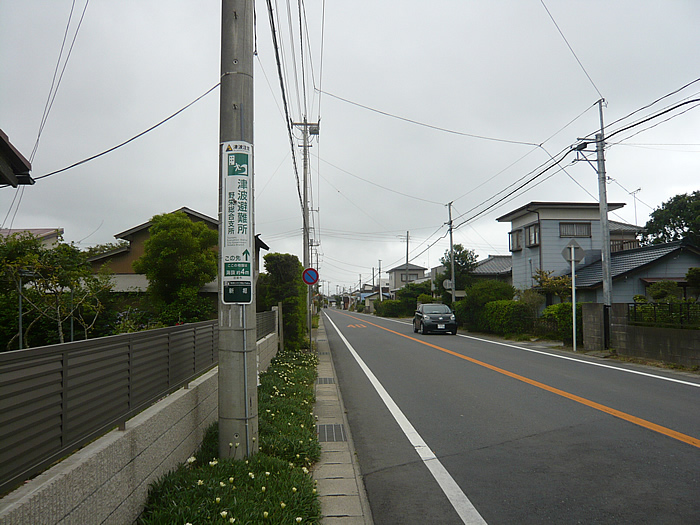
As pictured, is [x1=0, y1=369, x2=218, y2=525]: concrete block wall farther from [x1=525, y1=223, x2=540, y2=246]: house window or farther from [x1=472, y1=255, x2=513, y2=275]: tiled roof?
[x1=472, y1=255, x2=513, y2=275]: tiled roof

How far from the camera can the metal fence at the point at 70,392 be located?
2.40 meters

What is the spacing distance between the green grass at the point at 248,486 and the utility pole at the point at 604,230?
1231 cm

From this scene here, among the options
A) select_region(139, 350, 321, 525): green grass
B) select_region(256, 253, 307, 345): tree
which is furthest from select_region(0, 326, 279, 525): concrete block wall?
select_region(256, 253, 307, 345): tree

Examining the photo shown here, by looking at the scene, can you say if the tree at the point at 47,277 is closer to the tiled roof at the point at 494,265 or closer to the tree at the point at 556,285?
the tree at the point at 556,285

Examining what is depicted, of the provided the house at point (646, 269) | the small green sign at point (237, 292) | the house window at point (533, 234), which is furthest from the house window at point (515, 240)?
the small green sign at point (237, 292)

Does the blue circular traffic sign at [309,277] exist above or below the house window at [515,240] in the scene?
below

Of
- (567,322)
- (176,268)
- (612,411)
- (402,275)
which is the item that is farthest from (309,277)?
(402,275)

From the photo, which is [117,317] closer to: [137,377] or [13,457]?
[137,377]

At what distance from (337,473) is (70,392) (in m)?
2.84

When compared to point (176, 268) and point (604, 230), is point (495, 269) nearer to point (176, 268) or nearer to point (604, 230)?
point (604, 230)

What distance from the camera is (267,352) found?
37.8 feet

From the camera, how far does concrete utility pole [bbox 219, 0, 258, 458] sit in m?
4.55

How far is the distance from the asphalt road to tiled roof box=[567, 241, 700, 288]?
41.9 ft

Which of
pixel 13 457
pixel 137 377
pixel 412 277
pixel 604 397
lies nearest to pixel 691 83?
pixel 604 397
